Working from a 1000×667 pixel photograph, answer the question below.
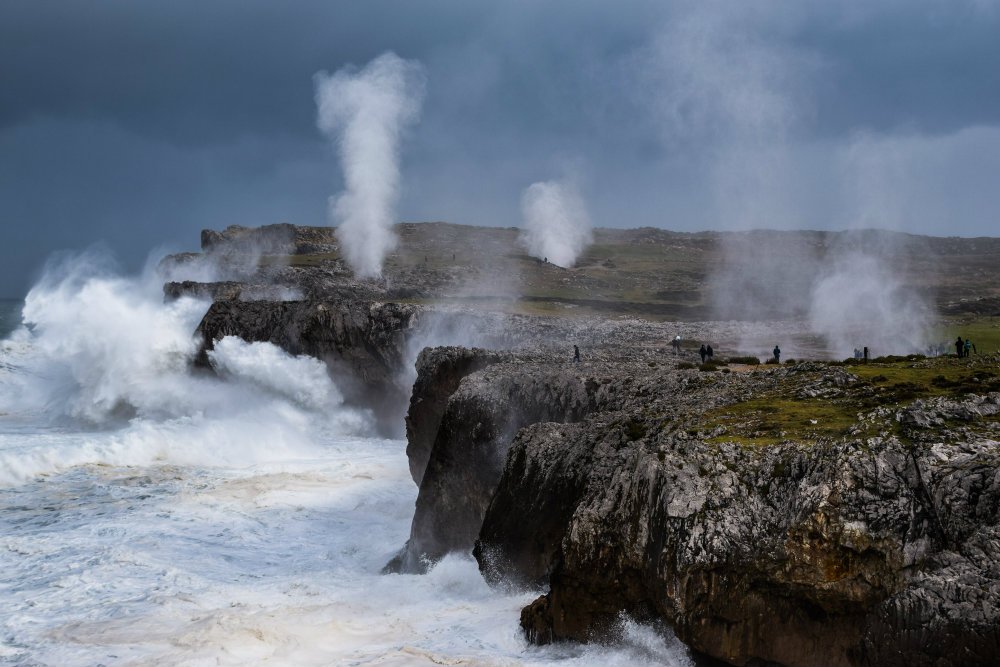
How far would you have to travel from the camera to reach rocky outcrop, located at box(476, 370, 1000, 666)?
11547 millimetres

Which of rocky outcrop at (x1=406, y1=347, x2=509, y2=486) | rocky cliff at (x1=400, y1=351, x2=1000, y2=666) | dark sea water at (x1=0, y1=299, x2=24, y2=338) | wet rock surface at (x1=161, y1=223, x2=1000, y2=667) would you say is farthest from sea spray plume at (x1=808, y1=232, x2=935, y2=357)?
dark sea water at (x1=0, y1=299, x2=24, y2=338)

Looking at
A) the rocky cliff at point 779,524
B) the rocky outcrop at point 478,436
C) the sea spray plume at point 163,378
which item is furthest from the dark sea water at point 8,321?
the rocky cliff at point 779,524

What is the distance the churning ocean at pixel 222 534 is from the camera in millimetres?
17109

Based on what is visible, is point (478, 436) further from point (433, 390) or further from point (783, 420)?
point (783, 420)

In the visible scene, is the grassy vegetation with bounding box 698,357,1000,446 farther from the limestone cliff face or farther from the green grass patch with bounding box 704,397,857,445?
the limestone cliff face

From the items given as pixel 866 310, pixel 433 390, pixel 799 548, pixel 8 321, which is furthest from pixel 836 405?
pixel 8 321

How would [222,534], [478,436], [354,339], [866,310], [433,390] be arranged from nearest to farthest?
[478,436], [222,534], [433,390], [354,339], [866,310]

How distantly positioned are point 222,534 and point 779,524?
1849cm

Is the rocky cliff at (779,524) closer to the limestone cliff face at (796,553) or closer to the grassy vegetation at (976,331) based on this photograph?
the limestone cliff face at (796,553)

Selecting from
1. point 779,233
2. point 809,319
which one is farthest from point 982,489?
point 779,233

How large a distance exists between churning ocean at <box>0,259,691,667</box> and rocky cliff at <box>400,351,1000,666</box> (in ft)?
3.83

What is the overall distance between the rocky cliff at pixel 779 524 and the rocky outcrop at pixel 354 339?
1129 inches

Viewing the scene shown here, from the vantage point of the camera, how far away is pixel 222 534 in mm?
26172

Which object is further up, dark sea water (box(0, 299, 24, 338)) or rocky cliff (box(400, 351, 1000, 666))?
dark sea water (box(0, 299, 24, 338))
